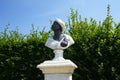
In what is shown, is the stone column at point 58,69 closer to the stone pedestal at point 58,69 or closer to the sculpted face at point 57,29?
the stone pedestal at point 58,69

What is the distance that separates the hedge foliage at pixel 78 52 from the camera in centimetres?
1018

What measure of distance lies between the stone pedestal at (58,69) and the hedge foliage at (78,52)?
285 cm

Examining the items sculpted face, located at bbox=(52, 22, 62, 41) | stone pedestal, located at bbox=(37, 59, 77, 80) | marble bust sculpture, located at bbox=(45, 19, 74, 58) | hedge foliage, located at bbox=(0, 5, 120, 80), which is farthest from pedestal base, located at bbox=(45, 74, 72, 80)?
hedge foliage, located at bbox=(0, 5, 120, 80)

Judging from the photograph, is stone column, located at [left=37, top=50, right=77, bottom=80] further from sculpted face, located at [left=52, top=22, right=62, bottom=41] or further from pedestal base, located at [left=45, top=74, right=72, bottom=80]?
sculpted face, located at [left=52, top=22, right=62, bottom=41]

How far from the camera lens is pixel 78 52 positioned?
35.0ft

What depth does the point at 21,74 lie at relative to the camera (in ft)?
37.5

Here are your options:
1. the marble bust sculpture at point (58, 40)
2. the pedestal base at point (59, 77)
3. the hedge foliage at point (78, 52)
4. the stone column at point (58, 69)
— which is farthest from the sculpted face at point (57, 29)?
the hedge foliage at point (78, 52)

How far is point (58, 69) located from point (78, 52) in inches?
136

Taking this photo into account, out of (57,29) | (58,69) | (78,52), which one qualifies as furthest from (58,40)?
(78,52)

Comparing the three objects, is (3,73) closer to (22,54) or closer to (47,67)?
(22,54)

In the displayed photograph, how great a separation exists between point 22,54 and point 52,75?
4.60 metres

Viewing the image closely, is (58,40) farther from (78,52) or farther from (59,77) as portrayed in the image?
(78,52)

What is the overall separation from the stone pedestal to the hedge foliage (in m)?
2.85

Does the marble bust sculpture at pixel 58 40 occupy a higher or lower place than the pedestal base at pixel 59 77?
higher
